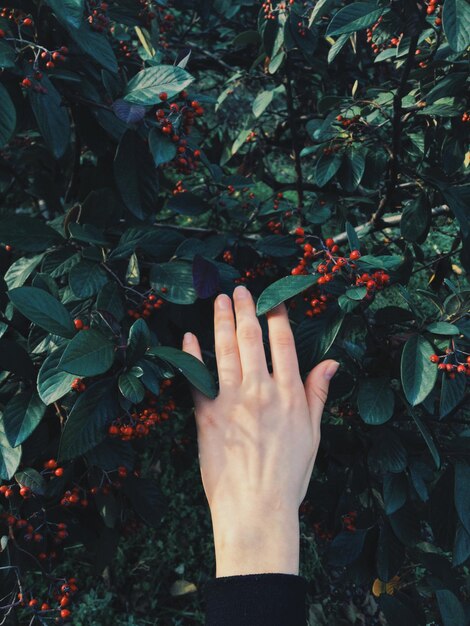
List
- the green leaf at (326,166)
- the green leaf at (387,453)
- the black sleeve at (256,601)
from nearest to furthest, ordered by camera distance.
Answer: the black sleeve at (256,601) → the green leaf at (387,453) → the green leaf at (326,166)

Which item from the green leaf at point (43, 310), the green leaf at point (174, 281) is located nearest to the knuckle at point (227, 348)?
the green leaf at point (174, 281)

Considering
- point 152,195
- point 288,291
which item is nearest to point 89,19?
point 152,195

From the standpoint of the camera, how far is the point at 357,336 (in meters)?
3.40

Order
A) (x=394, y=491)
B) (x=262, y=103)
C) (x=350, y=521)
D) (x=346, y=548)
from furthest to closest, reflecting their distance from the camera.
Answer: (x=262, y=103) → (x=350, y=521) → (x=346, y=548) → (x=394, y=491)

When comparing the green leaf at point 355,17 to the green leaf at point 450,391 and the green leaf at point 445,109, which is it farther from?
the green leaf at point 450,391

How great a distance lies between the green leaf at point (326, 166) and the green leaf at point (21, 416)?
4.05 feet

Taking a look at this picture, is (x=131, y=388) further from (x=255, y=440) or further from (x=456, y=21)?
(x=456, y=21)

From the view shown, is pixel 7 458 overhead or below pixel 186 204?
below

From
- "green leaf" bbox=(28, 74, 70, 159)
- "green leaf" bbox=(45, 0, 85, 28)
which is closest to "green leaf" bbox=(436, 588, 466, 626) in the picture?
"green leaf" bbox=(28, 74, 70, 159)

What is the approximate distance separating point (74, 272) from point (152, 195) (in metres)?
0.33

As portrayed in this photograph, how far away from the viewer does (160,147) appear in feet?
4.56

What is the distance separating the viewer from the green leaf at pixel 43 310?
1.24 meters

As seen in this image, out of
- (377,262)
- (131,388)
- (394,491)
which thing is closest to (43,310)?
(131,388)

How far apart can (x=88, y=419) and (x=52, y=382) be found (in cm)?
13
